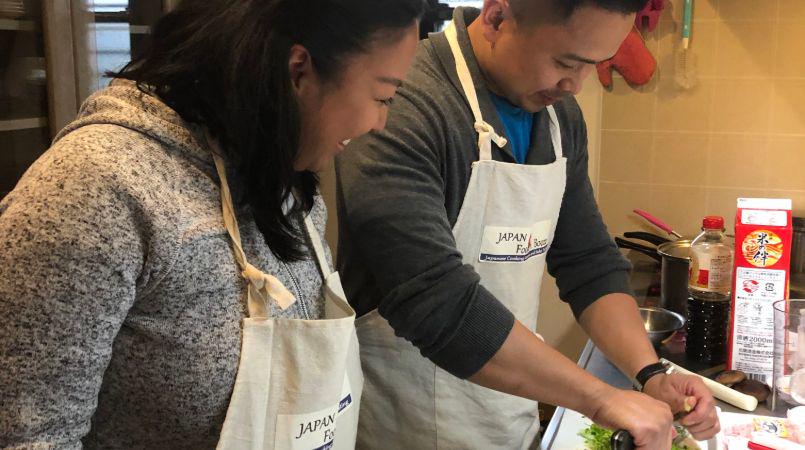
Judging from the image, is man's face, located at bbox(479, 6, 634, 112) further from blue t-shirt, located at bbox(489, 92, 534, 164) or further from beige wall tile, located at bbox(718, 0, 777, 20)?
beige wall tile, located at bbox(718, 0, 777, 20)

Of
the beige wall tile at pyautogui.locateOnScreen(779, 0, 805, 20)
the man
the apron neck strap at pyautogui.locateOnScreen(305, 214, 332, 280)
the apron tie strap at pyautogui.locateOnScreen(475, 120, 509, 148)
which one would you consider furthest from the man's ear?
the beige wall tile at pyautogui.locateOnScreen(779, 0, 805, 20)

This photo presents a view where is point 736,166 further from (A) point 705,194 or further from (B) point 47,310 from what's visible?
(B) point 47,310

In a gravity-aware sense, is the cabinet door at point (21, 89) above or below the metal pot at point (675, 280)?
above

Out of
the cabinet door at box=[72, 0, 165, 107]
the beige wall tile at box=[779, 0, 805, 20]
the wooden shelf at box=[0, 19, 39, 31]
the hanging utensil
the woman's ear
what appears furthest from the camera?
the hanging utensil

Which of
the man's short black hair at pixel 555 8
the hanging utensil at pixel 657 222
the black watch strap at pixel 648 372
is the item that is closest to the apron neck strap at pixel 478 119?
the man's short black hair at pixel 555 8

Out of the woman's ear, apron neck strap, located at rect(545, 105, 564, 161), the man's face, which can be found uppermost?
the man's face

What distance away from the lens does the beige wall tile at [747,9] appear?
2279 millimetres

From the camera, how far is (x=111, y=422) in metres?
0.79

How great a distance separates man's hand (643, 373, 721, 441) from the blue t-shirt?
0.41m

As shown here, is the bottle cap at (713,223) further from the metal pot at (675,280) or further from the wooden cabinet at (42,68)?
the wooden cabinet at (42,68)

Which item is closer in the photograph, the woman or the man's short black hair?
the woman

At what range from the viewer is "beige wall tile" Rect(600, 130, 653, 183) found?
97.7 inches

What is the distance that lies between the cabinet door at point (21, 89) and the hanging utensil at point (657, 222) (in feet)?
5.32

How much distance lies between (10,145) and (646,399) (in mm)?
1235
